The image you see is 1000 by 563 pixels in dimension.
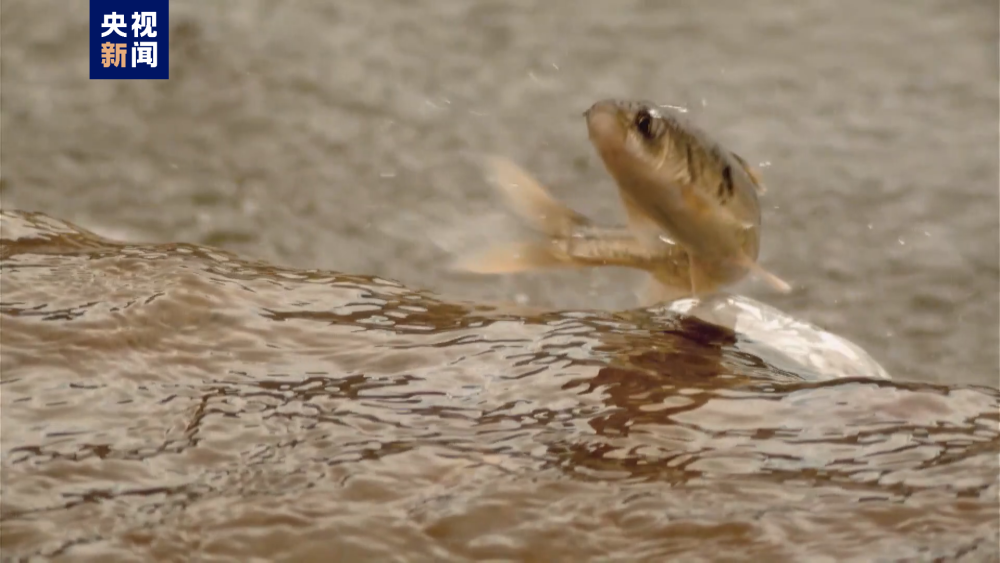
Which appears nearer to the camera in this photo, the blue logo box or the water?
the water

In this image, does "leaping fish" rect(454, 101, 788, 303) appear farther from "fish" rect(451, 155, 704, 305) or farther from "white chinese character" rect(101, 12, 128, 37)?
"white chinese character" rect(101, 12, 128, 37)

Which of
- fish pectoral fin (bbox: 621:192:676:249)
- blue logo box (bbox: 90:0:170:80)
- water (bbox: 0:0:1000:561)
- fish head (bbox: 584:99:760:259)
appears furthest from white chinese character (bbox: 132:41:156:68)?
fish head (bbox: 584:99:760:259)

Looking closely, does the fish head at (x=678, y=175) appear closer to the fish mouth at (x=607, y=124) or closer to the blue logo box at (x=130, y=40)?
the fish mouth at (x=607, y=124)

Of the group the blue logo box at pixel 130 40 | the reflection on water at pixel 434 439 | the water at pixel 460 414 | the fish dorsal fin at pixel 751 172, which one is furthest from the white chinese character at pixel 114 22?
the fish dorsal fin at pixel 751 172

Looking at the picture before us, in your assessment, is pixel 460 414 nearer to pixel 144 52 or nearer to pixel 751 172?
pixel 751 172

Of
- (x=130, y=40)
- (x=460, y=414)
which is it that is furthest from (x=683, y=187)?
(x=130, y=40)
